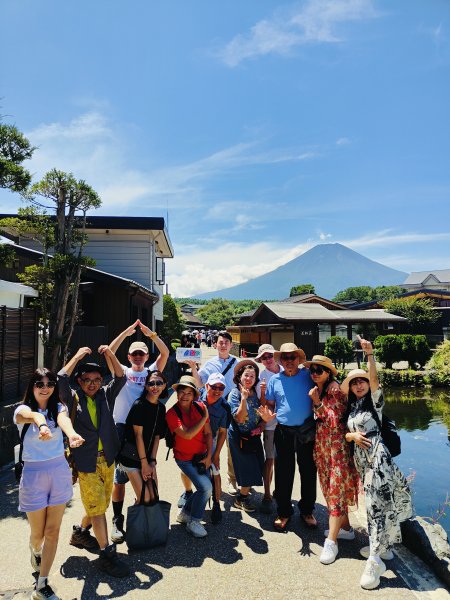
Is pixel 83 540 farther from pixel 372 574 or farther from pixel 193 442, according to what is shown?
pixel 372 574

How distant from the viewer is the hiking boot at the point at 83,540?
12.2ft

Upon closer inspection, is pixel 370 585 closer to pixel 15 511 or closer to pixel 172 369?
pixel 15 511

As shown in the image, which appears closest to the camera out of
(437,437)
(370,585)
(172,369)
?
(370,585)

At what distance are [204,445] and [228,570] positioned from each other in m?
1.14

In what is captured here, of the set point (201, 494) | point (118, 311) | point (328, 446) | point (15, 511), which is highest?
point (118, 311)

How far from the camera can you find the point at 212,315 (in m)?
91.6

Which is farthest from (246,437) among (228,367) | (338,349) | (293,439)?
(338,349)

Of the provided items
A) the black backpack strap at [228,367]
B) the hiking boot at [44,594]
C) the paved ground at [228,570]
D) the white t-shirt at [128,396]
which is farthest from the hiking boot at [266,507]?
the hiking boot at [44,594]

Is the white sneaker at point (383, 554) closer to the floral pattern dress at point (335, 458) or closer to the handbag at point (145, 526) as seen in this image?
the floral pattern dress at point (335, 458)

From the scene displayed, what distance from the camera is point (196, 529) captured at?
400 cm

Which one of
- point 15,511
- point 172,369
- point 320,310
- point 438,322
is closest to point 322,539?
point 15,511

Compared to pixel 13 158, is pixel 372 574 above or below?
below

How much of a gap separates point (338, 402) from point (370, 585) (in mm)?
1513

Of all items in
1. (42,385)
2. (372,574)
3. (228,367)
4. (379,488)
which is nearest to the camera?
(42,385)
